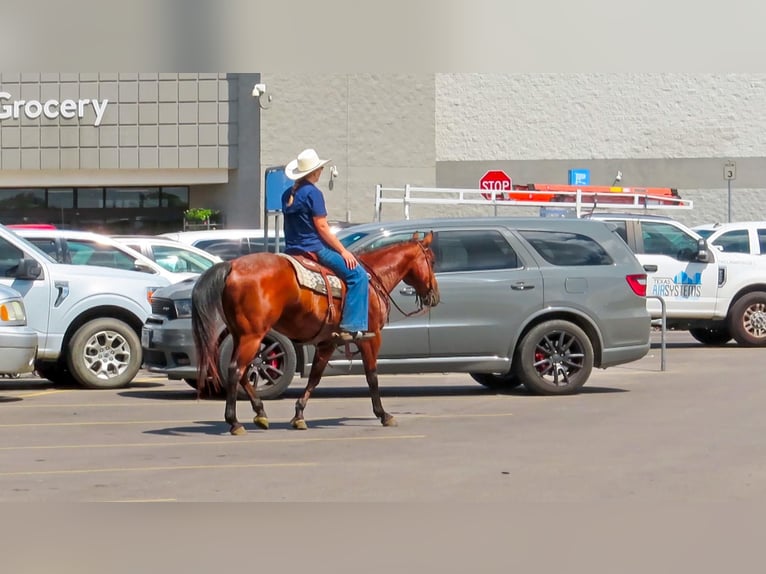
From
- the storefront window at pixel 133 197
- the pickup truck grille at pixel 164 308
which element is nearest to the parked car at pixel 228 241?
the pickup truck grille at pixel 164 308

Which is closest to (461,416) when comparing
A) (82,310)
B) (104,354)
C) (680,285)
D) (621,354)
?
(621,354)

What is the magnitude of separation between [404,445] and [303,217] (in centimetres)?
205

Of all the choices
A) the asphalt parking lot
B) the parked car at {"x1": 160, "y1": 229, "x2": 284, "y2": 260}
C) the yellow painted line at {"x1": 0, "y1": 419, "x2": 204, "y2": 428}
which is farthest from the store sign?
the yellow painted line at {"x1": 0, "y1": 419, "x2": 204, "y2": 428}

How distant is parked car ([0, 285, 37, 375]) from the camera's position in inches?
542

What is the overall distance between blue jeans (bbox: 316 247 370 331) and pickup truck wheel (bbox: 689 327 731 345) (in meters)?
13.5

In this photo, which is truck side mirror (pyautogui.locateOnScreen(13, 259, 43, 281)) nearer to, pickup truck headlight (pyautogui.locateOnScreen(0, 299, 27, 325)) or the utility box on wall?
pickup truck headlight (pyautogui.locateOnScreen(0, 299, 27, 325))

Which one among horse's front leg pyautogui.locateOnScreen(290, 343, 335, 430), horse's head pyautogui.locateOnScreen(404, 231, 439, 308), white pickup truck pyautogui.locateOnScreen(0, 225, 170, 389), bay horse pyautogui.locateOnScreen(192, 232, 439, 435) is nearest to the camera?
bay horse pyautogui.locateOnScreen(192, 232, 439, 435)

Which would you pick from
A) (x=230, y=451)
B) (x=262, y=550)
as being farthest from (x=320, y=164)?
(x=262, y=550)

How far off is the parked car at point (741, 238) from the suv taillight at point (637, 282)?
9.03 meters

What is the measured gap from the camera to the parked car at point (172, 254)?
19125mm

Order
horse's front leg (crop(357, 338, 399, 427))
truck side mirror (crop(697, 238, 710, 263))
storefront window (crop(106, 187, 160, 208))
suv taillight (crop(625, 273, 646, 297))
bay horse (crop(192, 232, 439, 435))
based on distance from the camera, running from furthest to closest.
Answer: storefront window (crop(106, 187, 160, 208)), truck side mirror (crop(697, 238, 710, 263)), suv taillight (crop(625, 273, 646, 297)), horse's front leg (crop(357, 338, 399, 427)), bay horse (crop(192, 232, 439, 435))

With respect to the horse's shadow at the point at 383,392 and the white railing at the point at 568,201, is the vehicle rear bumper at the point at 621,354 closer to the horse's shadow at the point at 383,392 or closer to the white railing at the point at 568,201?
the horse's shadow at the point at 383,392

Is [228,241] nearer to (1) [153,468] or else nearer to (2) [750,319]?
(2) [750,319]

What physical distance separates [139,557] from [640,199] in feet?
90.4
